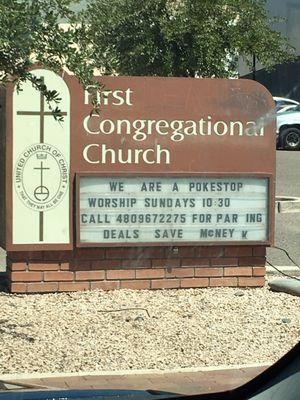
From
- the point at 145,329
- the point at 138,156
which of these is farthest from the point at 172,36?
the point at 145,329

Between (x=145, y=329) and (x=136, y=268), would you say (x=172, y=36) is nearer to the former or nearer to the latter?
(x=136, y=268)

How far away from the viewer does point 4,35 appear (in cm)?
506

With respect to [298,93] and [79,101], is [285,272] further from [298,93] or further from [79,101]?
[298,93]

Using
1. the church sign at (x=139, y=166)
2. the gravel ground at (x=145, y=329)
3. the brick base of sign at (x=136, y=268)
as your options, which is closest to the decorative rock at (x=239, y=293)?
the gravel ground at (x=145, y=329)

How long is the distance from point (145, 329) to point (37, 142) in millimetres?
1940

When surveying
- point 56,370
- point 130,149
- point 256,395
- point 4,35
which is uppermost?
point 4,35

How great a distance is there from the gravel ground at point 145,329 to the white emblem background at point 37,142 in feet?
1.83

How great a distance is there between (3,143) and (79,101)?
768 millimetres

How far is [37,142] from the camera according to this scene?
7.43m

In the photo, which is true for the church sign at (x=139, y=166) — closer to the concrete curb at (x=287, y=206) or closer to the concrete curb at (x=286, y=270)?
the concrete curb at (x=286, y=270)

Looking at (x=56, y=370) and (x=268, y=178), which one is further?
(x=268, y=178)

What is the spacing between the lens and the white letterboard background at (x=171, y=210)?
7539 millimetres

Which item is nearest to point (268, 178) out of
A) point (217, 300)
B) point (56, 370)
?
point (217, 300)

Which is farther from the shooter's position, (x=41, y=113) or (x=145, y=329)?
(x=41, y=113)
